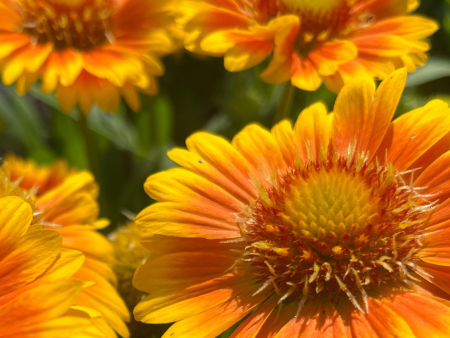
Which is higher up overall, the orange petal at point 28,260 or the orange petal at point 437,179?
the orange petal at point 437,179

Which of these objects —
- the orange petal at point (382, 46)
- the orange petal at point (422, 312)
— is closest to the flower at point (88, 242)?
the orange petal at point (422, 312)

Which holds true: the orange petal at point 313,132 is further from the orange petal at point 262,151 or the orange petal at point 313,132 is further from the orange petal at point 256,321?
the orange petal at point 256,321

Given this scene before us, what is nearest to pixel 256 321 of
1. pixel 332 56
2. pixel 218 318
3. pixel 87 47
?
pixel 218 318

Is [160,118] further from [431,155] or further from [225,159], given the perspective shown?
[431,155]

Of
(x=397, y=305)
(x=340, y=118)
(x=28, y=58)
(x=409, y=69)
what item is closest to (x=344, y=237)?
(x=397, y=305)

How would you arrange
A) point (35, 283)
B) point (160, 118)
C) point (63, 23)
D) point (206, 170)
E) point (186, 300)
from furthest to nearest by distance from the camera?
1. point (160, 118)
2. point (63, 23)
3. point (206, 170)
4. point (186, 300)
5. point (35, 283)

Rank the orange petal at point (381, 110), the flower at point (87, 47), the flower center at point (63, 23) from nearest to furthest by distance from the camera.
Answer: the orange petal at point (381, 110) → the flower at point (87, 47) → the flower center at point (63, 23)
